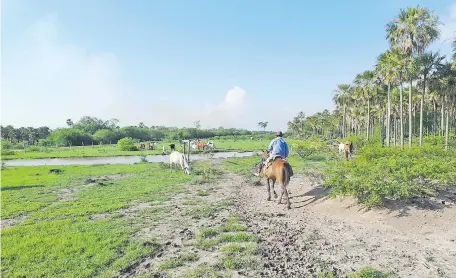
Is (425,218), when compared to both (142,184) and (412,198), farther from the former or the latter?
(142,184)

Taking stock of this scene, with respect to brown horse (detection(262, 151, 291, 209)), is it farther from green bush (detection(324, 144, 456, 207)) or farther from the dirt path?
green bush (detection(324, 144, 456, 207))

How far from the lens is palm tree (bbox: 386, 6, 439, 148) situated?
29.9 meters

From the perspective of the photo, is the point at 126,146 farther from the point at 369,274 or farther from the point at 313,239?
the point at 369,274

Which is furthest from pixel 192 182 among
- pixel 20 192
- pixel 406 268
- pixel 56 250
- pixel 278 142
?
pixel 406 268

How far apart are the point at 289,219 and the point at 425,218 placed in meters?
3.66

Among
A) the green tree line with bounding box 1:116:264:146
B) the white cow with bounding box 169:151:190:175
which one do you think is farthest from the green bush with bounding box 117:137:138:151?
the white cow with bounding box 169:151:190:175

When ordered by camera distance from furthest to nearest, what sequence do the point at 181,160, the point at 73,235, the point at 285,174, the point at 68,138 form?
the point at 68,138
the point at 181,160
the point at 285,174
the point at 73,235

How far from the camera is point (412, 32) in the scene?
3042 centimetres

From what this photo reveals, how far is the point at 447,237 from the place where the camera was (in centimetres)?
715

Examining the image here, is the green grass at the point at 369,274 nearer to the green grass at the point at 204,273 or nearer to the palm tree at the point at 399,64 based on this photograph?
the green grass at the point at 204,273

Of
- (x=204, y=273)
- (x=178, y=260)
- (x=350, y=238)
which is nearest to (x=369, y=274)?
(x=350, y=238)

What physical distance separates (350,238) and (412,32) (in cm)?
3060

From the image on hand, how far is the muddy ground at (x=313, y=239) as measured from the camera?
Result: 590cm

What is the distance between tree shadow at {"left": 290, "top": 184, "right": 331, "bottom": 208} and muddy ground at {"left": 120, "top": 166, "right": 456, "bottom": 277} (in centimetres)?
5
